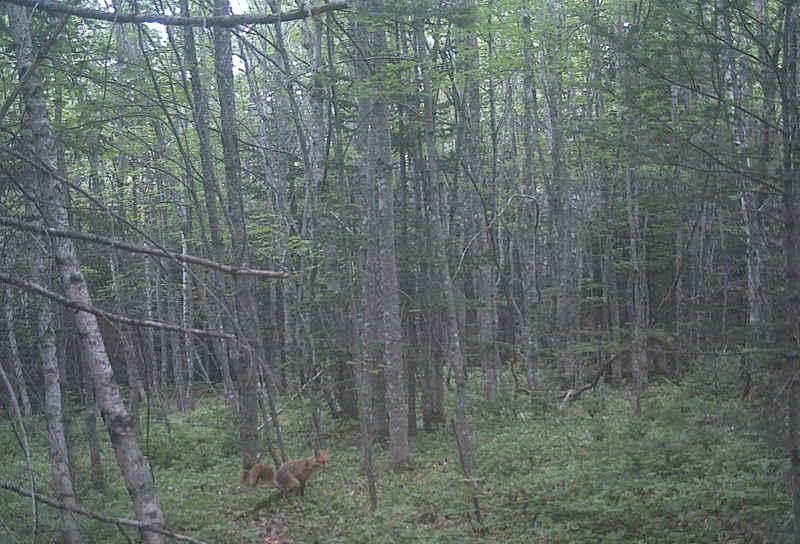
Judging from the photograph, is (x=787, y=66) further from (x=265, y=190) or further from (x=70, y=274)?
(x=265, y=190)

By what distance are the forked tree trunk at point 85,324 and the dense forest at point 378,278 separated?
0.06ft

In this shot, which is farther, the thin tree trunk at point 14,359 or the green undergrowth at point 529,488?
the green undergrowth at point 529,488

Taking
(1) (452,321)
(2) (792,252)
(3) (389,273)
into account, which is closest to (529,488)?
(1) (452,321)

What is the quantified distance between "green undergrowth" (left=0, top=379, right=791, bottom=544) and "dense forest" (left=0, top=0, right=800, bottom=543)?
0.06m

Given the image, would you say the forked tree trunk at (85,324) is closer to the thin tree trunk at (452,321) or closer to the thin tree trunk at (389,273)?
the thin tree trunk at (452,321)

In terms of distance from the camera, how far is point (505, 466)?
455 inches

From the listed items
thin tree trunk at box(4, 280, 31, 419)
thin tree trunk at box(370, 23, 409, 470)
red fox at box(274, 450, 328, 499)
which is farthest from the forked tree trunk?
thin tree trunk at box(370, 23, 409, 470)

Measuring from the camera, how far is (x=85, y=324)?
4.59m

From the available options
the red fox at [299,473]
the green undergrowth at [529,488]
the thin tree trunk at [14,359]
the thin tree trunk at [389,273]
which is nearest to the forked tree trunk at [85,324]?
the thin tree trunk at [14,359]

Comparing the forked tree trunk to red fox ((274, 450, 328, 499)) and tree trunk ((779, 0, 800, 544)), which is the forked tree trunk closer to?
tree trunk ((779, 0, 800, 544))

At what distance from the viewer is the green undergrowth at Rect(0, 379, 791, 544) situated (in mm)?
6480

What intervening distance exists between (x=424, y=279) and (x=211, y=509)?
5767 millimetres

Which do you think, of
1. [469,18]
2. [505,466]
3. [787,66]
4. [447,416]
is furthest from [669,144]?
[447,416]

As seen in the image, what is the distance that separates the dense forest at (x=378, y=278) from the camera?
12.7 feet
